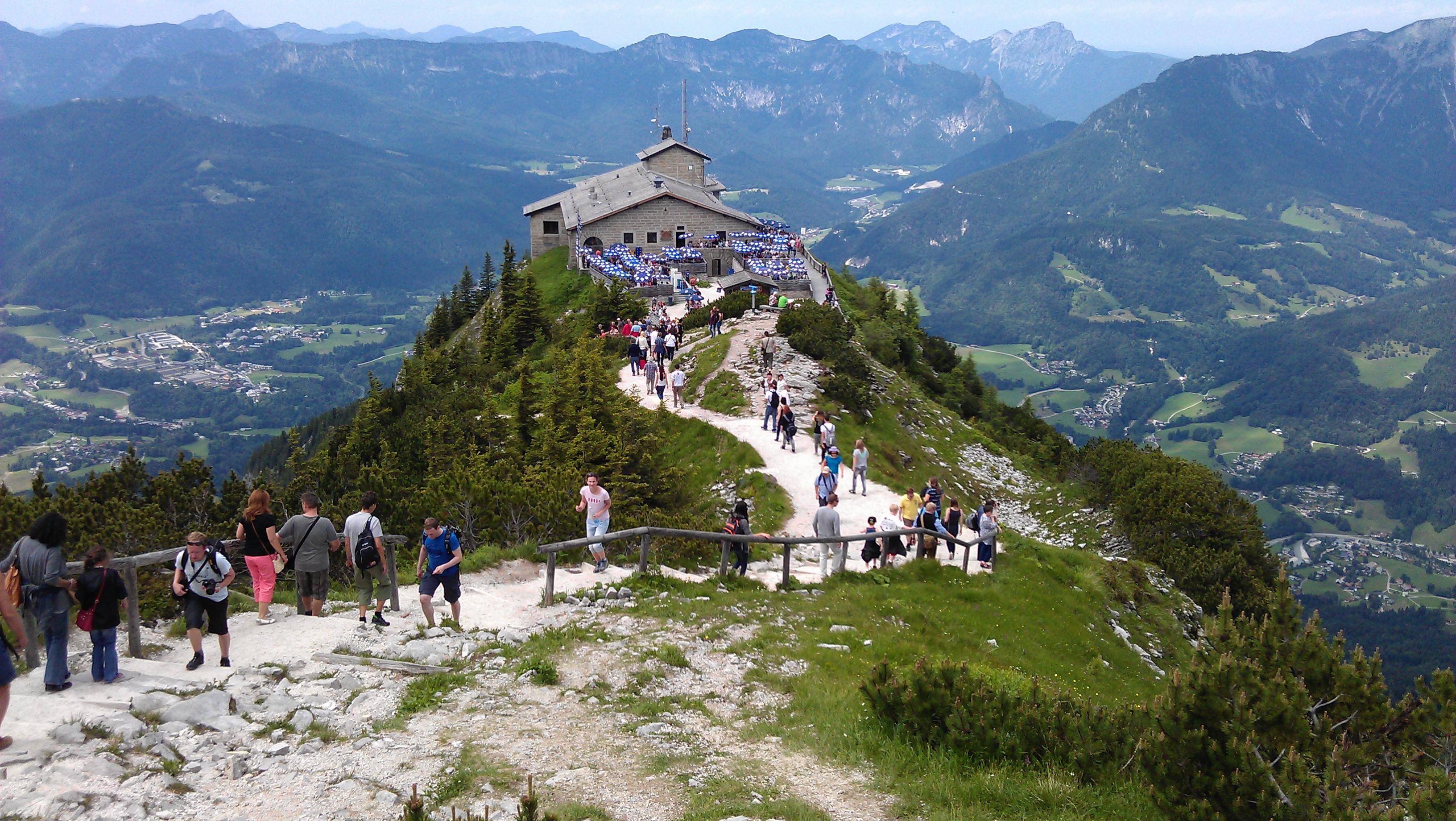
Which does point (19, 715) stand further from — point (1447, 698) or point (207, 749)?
point (1447, 698)

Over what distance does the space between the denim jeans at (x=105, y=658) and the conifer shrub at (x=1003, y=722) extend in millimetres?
8516

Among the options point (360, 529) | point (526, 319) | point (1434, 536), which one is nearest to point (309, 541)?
point (360, 529)

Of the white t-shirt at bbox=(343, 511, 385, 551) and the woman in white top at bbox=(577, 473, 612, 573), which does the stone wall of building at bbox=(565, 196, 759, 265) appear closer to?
the woman in white top at bbox=(577, 473, 612, 573)

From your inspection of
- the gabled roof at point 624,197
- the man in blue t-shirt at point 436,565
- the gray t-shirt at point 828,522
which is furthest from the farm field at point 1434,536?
the man in blue t-shirt at point 436,565

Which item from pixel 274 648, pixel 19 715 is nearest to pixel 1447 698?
pixel 274 648

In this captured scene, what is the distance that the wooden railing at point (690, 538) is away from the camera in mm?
14961

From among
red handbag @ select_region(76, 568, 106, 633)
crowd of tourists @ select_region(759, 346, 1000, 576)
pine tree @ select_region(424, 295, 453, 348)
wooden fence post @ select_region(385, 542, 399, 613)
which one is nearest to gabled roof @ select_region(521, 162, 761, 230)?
pine tree @ select_region(424, 295, 453, 348)

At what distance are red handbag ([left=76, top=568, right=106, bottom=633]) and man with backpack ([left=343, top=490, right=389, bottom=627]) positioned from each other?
3.17 m

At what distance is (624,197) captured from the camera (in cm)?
7019

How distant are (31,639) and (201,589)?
1710 millimetres

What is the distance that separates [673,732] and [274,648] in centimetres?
531

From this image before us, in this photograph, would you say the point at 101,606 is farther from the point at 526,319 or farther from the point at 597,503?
the point at 526,319

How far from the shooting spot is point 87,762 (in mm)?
8508

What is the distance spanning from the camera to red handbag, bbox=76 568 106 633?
32.3 ft
